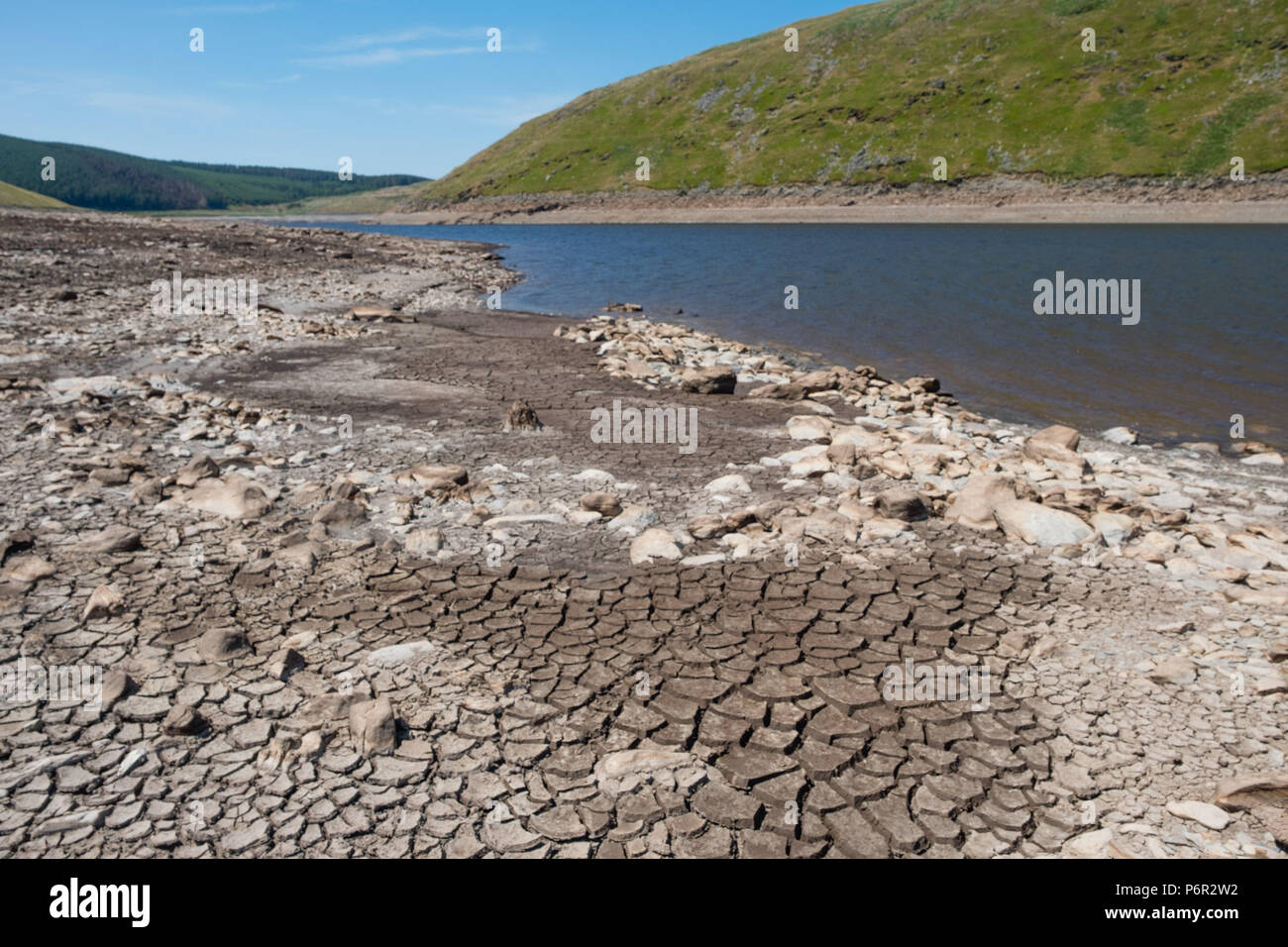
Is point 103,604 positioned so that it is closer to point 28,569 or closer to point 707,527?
point 28,569

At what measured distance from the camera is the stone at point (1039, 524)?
7.39 m

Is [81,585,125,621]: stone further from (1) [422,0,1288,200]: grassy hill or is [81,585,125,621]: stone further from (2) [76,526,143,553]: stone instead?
(1) [422,0,1288,200]: grassy hill

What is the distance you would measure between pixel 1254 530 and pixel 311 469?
10.5 metres

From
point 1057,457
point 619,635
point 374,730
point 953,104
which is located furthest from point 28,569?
point 953,104

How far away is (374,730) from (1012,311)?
25070 mm

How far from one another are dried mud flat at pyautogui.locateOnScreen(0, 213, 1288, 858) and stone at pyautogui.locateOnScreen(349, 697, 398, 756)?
17mm

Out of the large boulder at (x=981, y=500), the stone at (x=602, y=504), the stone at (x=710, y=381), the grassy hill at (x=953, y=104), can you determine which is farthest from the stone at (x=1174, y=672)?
the grassy hill at (x=953, y=104)

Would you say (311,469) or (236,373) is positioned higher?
(236,373)

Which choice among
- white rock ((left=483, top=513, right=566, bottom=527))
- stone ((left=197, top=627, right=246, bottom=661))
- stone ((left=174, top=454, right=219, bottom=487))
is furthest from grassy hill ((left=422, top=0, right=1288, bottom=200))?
stone ((left=197, top=627, right=246, bottom=661))

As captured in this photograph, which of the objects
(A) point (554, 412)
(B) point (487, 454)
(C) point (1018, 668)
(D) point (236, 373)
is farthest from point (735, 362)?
(C) point (1018, 668)

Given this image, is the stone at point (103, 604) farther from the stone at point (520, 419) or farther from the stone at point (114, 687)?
the stone at point (520, 419)

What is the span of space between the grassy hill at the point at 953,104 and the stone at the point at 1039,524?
268 ft

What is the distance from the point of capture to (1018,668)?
5434mm

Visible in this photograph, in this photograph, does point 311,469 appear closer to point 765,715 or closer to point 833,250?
point 765,715
